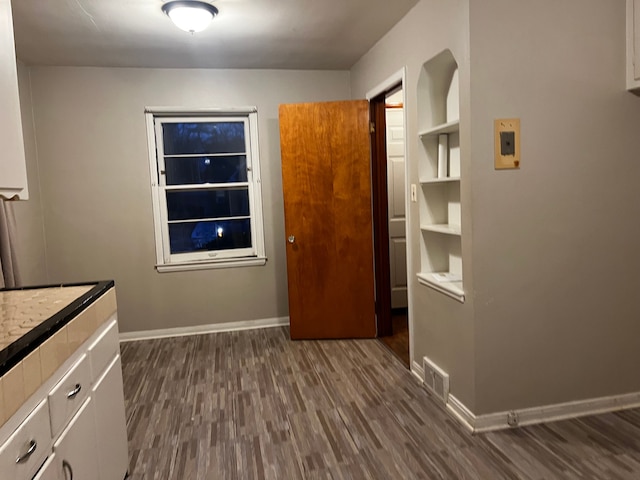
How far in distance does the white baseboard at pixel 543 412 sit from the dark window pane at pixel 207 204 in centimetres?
264

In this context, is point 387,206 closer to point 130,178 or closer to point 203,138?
point 203,138

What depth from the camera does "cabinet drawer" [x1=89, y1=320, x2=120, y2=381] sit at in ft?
5.66

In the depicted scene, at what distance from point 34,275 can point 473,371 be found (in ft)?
11.4

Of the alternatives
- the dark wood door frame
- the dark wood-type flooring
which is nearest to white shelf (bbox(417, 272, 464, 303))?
the dark wood-type flooring

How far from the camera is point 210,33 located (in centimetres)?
320

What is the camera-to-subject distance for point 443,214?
9.64ft

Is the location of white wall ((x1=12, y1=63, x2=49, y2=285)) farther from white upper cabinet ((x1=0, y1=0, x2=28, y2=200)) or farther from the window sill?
white upper cabinet ((x1=0, y1=0, x2=28, y2=200))

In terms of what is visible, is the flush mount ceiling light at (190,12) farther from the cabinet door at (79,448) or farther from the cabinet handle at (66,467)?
the cabinet handle at (66,467)

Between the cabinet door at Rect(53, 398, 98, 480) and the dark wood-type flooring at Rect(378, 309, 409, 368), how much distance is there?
86.2 inches

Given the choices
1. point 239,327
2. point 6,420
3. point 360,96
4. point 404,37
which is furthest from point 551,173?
point 239,327

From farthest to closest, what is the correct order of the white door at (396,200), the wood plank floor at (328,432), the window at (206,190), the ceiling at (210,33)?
1. the white door at (396,200)
2. the window at (206,190)
3. the ceiling at (210,33)
4. the wood plank floor at (328,432)

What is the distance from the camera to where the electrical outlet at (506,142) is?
225 cm

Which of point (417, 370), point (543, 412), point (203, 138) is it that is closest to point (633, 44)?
point (543, 412)

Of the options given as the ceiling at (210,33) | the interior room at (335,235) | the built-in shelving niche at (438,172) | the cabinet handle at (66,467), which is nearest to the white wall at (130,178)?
the interior room at (335,235)
